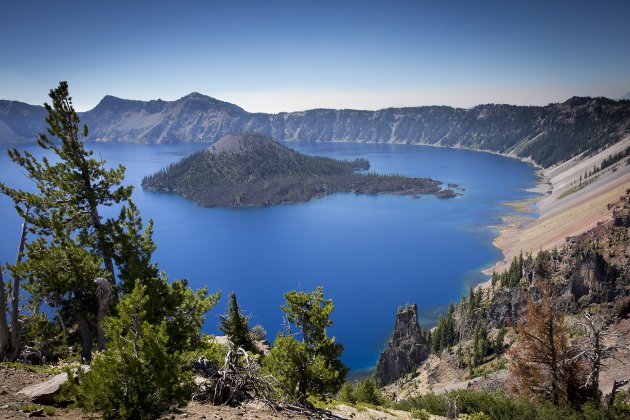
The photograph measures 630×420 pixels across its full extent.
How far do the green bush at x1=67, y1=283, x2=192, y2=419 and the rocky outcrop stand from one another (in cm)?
7190

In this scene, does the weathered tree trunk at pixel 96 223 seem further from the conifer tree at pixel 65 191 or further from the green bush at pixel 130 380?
the green bush at pixel 130 380

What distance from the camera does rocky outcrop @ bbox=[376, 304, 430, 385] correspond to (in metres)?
80.0

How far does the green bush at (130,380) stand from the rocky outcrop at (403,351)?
2831 inches

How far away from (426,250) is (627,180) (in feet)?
325

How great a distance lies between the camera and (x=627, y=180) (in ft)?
572

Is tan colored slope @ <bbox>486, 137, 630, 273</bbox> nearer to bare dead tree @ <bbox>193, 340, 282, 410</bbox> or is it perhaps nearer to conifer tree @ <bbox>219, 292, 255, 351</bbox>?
conifer tree @ <bbox>219, 292, 255, 351</bbox>

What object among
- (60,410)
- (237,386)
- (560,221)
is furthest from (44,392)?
(560,221)

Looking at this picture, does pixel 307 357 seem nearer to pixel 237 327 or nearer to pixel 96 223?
pixel 96 223

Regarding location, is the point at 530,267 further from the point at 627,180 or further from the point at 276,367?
the point at 627,180

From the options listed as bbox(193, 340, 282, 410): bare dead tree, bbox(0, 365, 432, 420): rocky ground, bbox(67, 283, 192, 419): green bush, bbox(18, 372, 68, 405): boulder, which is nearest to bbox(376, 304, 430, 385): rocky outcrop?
bbox(0, 365, 432, 420): rocky ground

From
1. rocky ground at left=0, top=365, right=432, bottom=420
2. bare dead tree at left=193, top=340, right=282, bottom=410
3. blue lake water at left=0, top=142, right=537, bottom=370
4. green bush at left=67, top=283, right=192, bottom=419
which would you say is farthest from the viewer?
blue lake water at left=0, top=142, right=537, bottom=370

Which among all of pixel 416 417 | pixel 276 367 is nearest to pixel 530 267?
pixel 416 417

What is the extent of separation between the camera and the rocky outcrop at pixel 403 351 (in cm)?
8000

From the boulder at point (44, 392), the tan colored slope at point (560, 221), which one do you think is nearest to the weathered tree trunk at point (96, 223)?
the boulder at point (44, 392)
